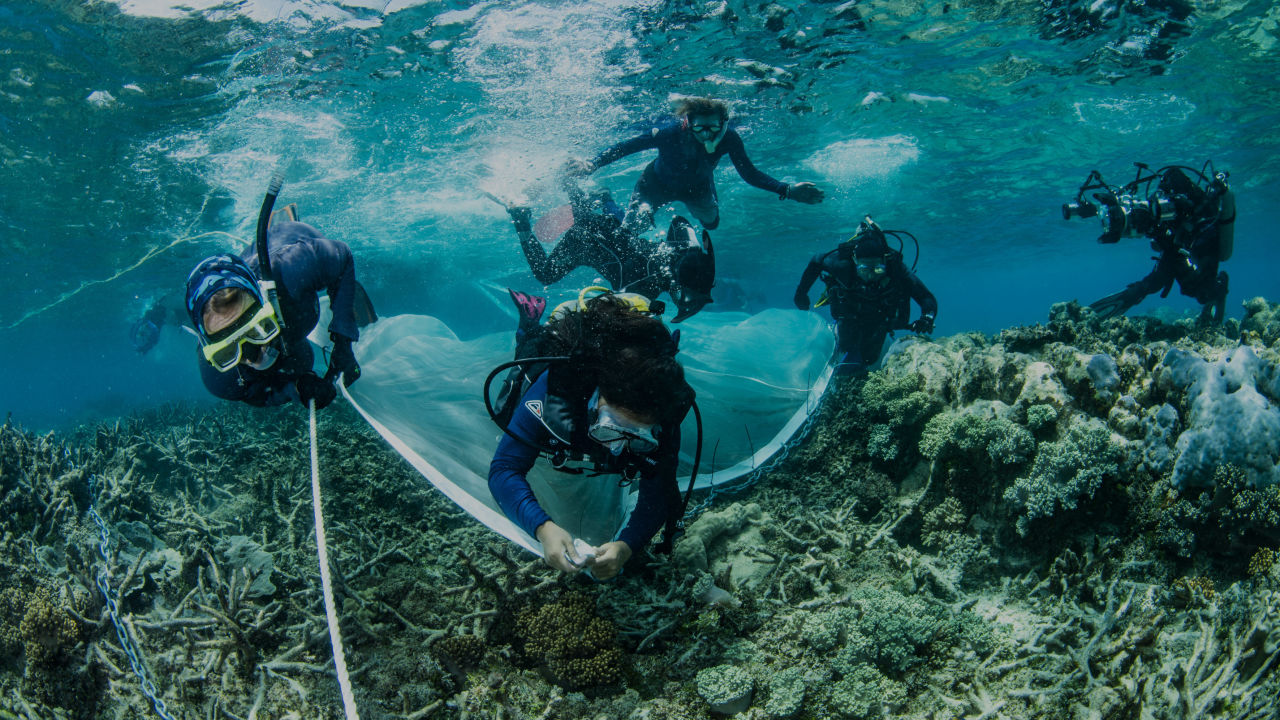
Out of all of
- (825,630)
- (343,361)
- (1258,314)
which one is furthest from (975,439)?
(1258,314)

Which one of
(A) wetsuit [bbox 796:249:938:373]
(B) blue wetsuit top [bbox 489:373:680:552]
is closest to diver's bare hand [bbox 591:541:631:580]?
(B) blue wetsuit top [bbox 489:373:680:552]

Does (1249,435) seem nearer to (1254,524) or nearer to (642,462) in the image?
(1254,524)

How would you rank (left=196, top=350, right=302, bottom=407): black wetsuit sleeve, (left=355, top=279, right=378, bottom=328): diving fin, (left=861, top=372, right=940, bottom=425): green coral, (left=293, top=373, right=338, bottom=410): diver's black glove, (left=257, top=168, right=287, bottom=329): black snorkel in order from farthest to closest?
(left=355, top=279, right=378, bottom=328): diving fin, (left=861, top=372, right=940, bottom=425): green coral, (left=293, top=373, right=338, bottom=410): diver's black glove, (left=196, top=350, right=302, bottom=407): black wetsuit sleeve, (left=257, top=168, right=287, bottom=329): black snorkel

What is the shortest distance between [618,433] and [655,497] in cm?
61

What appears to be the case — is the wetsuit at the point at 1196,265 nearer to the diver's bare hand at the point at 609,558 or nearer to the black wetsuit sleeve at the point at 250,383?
the diver's bare hand at the point at 609,558

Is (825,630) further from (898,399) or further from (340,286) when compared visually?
(340,286)

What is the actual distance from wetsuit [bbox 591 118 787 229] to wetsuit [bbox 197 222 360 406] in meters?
4.54

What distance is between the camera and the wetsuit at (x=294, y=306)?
11.2 feet

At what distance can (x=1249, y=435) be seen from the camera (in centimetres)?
278

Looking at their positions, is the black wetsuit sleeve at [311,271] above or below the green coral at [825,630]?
above

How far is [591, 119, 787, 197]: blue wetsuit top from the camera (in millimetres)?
8094

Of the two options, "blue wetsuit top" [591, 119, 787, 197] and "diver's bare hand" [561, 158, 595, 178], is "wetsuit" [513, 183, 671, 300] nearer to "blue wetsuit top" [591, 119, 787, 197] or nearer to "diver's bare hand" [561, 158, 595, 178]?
"blue wetsuit top" [591, 119, 787, 197]

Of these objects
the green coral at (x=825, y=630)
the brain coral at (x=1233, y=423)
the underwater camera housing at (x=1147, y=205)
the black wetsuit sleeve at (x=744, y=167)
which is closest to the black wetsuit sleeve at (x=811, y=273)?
the black wetsuit sleeve at (x=744, y=167)

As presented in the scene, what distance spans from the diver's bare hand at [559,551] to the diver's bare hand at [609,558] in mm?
84
